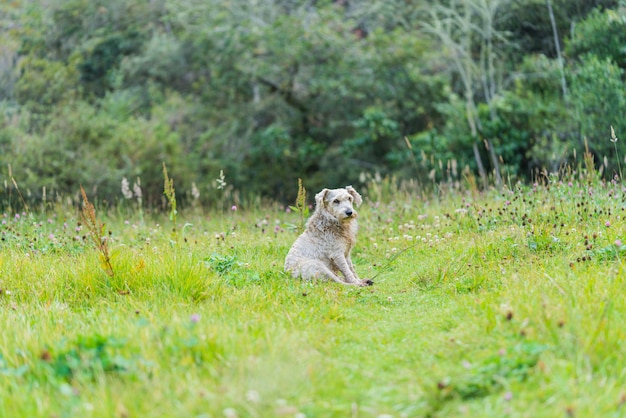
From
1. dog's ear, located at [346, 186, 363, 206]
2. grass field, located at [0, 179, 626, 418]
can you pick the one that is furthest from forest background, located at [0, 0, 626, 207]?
grass field, located at [0, 179, 626, 418]

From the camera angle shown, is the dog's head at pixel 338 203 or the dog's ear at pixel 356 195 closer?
the dog's head at pixel 338 203

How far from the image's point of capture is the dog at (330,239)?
7.40 metres

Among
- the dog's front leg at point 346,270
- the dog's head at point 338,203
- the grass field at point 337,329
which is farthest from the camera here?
the dog's head at point 338,203

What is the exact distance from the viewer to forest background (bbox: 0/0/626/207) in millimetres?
17641

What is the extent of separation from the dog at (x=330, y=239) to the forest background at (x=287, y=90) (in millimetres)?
9546

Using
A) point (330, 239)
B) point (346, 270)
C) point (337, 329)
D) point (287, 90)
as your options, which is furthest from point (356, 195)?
point (287, 90)

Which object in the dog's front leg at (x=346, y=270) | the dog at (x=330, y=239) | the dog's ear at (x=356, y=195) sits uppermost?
the dog's ear at (x=356, y=195)

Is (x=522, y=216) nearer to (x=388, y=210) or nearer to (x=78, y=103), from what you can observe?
(x=388, y=210)

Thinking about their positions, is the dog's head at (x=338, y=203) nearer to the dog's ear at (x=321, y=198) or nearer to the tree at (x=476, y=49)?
the dog's ear at (x=321, y=198)

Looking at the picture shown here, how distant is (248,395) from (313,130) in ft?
64.3

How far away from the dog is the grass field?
344 mm

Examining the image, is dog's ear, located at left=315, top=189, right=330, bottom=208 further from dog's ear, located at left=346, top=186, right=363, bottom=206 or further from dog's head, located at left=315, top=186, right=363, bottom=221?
dog's ear, located at left=346, top=186, right=363, bottom=206

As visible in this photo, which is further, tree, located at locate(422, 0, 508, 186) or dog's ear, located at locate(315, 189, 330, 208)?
tree, located at locate(422, 0, 508, 186)

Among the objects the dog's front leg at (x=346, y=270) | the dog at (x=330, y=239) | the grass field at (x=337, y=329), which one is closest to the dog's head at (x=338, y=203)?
the dog at (x=330, y=239)
